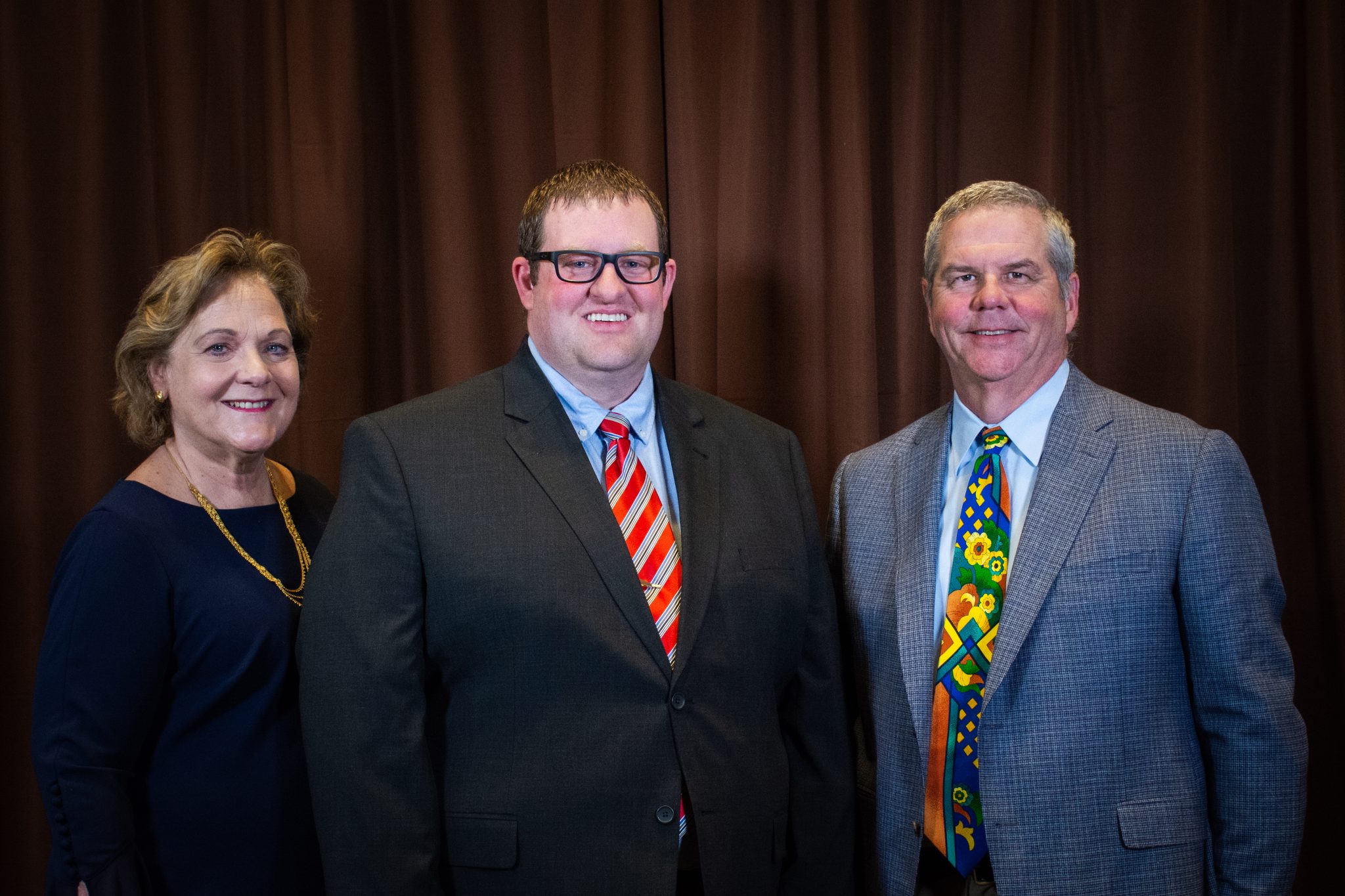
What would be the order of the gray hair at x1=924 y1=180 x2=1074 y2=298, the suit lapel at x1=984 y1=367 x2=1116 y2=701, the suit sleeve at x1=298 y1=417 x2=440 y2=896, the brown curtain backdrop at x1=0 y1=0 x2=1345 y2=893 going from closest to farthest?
1. the suit sleeve at x1=298 y1=417 x2=440 y2=896
2. the suit lapel at x1=984 y1=367 x2=1116 y2=701
3. the gray hair at x1=924 y1=180 x2=1074 y2=298
4. the brown curtain backdrop at x1=0 y1=0 x2=1345 y2=893

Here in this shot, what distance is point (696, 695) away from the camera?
5.52ft

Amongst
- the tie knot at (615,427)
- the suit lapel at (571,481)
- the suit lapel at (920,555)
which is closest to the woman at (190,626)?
the suit lapel at (571,481)

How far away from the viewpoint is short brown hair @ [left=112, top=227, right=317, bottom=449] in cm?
187

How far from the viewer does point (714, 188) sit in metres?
2.48

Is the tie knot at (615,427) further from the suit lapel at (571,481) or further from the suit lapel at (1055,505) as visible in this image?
the suit lapel at (1055,505)

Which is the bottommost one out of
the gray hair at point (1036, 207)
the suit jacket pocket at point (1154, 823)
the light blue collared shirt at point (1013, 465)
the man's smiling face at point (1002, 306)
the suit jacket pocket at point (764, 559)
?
the suit jacket pocket at point (1154, 823)

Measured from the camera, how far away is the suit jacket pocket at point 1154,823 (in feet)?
5.44

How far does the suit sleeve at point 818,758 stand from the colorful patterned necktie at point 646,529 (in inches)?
10.0

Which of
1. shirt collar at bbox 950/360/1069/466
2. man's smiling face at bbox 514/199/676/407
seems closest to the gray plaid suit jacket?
shirt collar at bbox 950/360/1069/466

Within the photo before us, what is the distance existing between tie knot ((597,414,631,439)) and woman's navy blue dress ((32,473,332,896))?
2.12 ft

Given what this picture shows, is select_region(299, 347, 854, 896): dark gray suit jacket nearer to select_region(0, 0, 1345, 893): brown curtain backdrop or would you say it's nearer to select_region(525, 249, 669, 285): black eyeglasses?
select_region(525, 249, 669, 285): black eyeglasses

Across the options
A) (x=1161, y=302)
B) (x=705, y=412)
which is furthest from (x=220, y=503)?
(x=1161, y=302)

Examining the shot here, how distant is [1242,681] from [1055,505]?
0.38m

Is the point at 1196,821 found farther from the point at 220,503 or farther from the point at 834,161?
the point at 220,503
